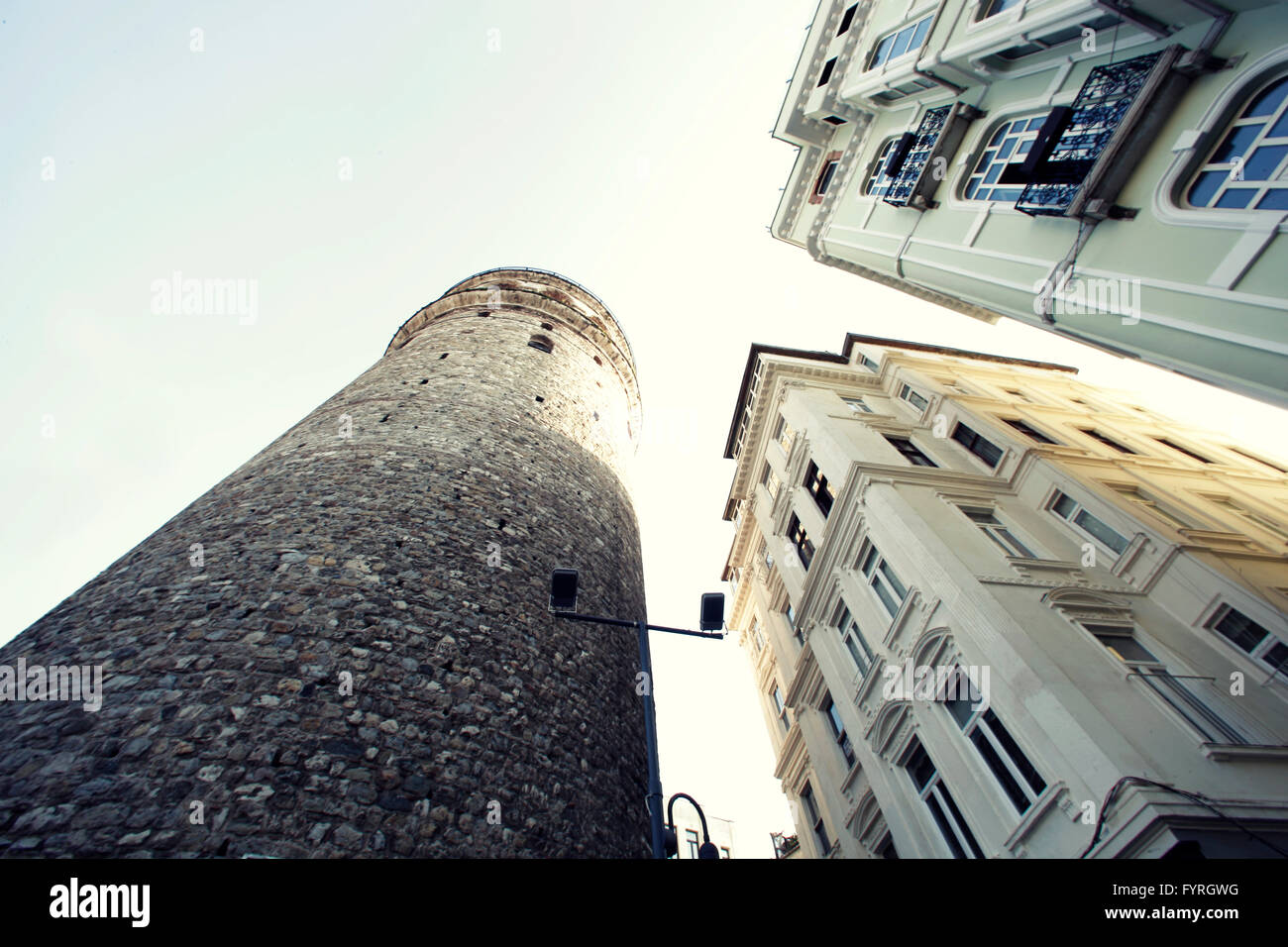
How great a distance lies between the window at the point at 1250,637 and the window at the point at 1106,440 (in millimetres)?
6699

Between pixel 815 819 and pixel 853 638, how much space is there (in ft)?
19.2

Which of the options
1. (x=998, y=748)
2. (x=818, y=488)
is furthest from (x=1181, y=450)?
(x=998, y=748)

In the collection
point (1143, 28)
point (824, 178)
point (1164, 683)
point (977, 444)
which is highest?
point (824, 178)

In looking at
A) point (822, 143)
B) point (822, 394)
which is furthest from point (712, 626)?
point (822, 143)

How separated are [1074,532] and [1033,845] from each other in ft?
19.7

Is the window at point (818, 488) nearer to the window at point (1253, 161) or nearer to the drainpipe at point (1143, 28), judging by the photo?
the drainpipe at point (1143, 28)

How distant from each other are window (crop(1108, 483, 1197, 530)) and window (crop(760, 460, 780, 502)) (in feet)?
26.1

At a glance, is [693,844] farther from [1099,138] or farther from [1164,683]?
[1099,138]

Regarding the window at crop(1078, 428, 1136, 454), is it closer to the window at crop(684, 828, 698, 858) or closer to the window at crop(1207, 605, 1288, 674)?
the window at crop(1207, 605, 1288, 674)

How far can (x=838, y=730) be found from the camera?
533 inches

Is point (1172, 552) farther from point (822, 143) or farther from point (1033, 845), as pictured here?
point (822, 143)

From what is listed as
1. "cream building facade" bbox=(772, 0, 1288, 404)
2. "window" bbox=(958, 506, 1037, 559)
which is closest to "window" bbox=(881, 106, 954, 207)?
"cream building facade" bbox=(772, 0, 1288, 404)
